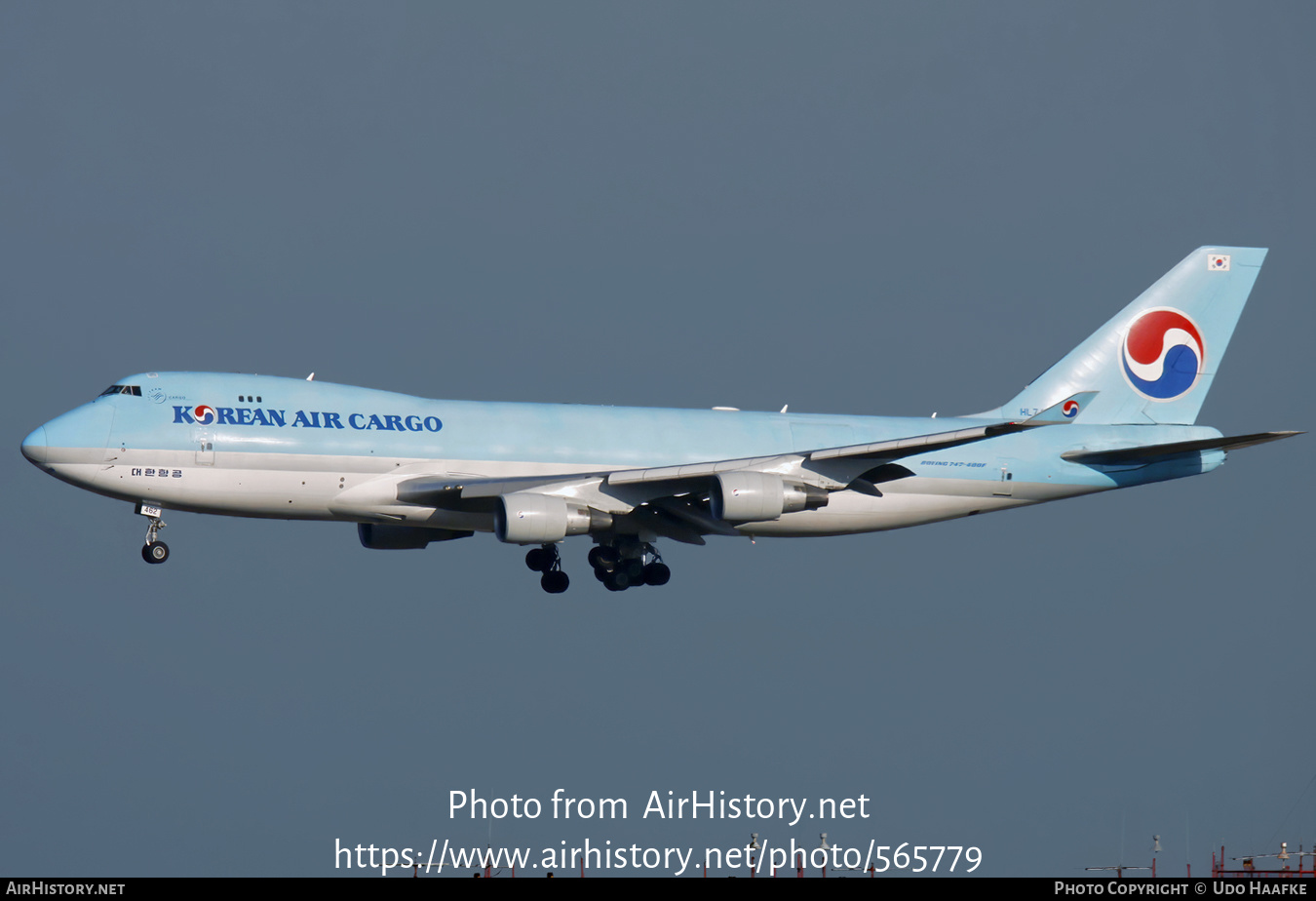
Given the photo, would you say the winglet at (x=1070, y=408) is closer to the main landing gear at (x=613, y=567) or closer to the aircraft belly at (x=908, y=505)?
A: the aircraft belly at (x=908, y=505)

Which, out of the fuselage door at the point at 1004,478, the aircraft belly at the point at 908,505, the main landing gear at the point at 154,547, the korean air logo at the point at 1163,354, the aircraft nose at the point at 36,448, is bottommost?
the main landing gear at the point at 154,547

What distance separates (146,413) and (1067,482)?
27877mm

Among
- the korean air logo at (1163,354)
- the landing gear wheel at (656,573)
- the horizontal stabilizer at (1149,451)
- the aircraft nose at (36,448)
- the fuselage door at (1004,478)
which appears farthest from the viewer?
the korean air logo at (1163,354)

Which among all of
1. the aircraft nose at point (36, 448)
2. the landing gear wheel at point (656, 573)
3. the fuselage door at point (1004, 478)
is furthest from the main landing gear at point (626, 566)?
the aircraft nose at point (36, 448)

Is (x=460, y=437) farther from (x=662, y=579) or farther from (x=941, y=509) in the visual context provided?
(x=941, y=509)

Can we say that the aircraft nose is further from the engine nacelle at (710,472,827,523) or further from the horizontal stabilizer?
the horizontal stabilizer

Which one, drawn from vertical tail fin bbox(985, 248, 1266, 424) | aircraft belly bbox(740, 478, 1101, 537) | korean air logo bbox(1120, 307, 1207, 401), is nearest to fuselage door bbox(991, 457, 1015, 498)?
aircraft belly bbox(740, 478, 1101, 537)

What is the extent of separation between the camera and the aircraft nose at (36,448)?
47875mm

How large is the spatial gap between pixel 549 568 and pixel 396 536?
482 cm

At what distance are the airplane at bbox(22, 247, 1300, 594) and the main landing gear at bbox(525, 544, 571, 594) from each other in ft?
0.15

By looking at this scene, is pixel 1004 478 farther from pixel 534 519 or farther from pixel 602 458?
pixel 534 519

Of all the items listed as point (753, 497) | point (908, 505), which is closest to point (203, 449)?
point (753, 497)

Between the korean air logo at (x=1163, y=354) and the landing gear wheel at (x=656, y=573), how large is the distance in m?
16.9

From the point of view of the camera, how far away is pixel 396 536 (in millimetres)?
55219
